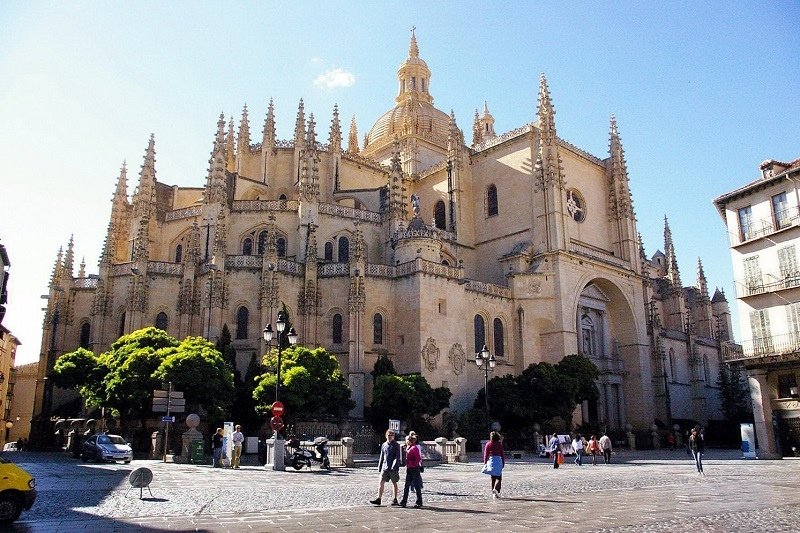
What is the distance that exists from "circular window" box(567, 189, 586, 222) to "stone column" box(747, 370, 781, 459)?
69.5 ft

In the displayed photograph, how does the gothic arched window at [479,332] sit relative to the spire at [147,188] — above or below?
below

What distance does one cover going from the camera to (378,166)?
2117 inches

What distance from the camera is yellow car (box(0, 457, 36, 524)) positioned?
32.9ft

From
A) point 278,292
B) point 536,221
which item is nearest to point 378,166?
point 536,221

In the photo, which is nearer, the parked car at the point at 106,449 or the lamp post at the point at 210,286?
the parked car at the point at 106,449

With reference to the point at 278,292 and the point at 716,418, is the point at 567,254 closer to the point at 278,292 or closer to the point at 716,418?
the point at 278,292

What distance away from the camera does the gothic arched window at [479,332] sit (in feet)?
138

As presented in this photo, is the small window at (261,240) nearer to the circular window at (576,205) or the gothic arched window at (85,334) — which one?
the gothic arched window at (85,334)

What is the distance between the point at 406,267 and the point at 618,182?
21911 millimetres

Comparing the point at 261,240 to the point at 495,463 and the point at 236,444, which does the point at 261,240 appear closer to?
the point at 236,444

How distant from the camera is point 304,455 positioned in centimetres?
2244

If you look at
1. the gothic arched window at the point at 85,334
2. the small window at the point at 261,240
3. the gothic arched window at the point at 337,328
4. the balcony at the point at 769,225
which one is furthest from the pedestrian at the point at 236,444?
the balcony at the point at 769,225

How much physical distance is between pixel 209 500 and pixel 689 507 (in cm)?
856

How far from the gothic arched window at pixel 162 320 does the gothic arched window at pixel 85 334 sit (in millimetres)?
4892
